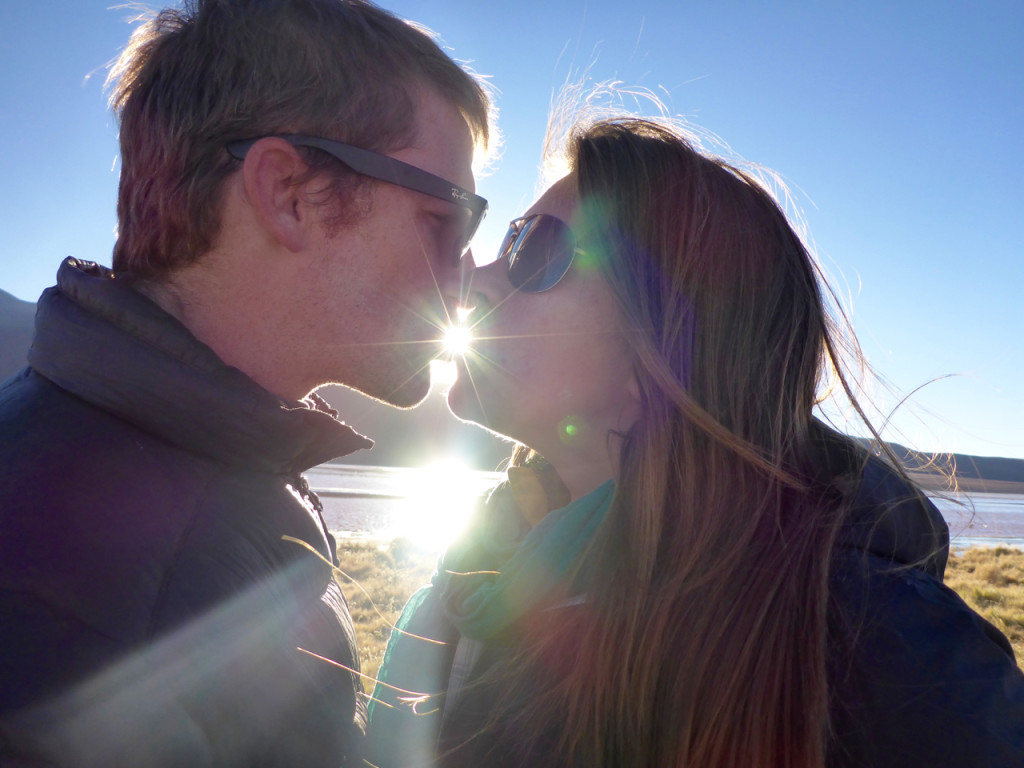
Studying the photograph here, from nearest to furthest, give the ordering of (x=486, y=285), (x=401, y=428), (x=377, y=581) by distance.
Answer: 1. (x=486, y=285)
2. (x=377, y=581)
3. (x=401, y=428)

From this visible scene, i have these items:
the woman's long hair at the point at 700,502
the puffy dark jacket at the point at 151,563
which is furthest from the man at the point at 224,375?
the woman's long hair at the point at 700,502

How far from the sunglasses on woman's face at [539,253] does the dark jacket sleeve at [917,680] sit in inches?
49.4

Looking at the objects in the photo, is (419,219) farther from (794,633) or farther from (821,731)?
(821,731)

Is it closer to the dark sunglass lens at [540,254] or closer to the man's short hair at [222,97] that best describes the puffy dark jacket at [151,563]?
the man's short hair at [222,97]

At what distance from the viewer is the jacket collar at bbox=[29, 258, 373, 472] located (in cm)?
129

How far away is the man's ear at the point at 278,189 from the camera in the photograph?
5.75ft

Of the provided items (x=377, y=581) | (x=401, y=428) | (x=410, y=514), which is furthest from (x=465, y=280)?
(x=401, y=428)

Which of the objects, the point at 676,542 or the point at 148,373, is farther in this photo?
the point at 676,542

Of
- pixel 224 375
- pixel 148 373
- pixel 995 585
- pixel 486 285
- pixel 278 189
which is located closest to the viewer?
pixel 148 373

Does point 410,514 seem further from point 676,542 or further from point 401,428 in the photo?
point 401,428

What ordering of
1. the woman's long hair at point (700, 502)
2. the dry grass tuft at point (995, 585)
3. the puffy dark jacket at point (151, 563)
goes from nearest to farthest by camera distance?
the puffy dark jacket at point (151, 563), the woman's long hair at point (700, 502), the dry grass tuft at point (995, 585)

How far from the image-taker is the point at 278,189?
179 cm

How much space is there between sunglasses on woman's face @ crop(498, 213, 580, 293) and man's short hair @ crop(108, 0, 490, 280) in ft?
1.75

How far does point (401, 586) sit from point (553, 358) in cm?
485
